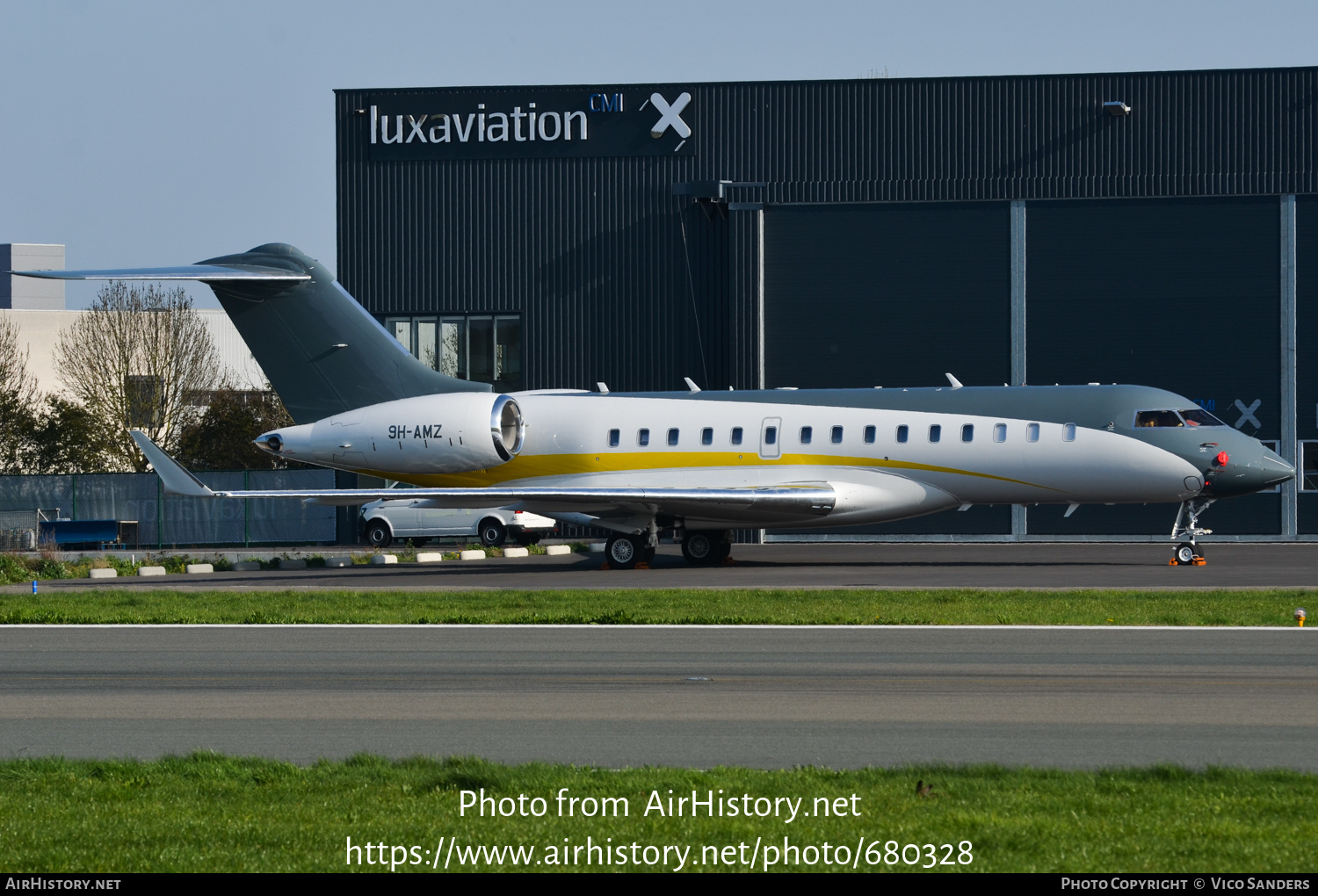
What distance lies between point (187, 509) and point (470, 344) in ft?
35.9

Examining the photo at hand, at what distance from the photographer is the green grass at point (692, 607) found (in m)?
17.7

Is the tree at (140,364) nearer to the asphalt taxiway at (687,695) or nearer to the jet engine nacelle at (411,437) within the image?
the jet engine nacelle at (411,437)

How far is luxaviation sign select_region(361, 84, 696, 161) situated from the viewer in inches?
1753

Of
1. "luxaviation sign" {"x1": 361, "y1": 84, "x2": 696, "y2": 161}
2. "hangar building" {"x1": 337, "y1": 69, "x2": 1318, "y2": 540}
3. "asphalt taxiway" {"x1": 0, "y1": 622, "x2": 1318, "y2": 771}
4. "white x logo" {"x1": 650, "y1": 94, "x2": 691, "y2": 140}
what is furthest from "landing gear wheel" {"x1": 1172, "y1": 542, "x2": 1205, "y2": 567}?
"white x logo" {"x1": 650, "y1": 94, "x2": 691, "y2": 140}

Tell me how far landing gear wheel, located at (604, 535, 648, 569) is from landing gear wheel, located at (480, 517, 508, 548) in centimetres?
1126

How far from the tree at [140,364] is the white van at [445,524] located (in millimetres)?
30764

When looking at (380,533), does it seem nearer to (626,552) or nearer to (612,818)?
(626,552)

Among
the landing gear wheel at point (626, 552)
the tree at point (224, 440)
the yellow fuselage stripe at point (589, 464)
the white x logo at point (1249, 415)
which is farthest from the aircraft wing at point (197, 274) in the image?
the tree at point (224, 440)

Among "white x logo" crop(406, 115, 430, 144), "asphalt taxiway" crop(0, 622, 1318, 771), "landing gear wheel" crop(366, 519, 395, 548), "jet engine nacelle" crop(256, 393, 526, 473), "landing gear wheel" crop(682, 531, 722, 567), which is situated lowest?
"landing gear wheel" crop(366, 519, 395, 548)

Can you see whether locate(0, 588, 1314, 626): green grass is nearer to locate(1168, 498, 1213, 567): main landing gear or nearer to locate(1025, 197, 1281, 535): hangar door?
locate(1168, 498, 1213, 567): main landing gear

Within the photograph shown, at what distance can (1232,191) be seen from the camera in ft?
134
